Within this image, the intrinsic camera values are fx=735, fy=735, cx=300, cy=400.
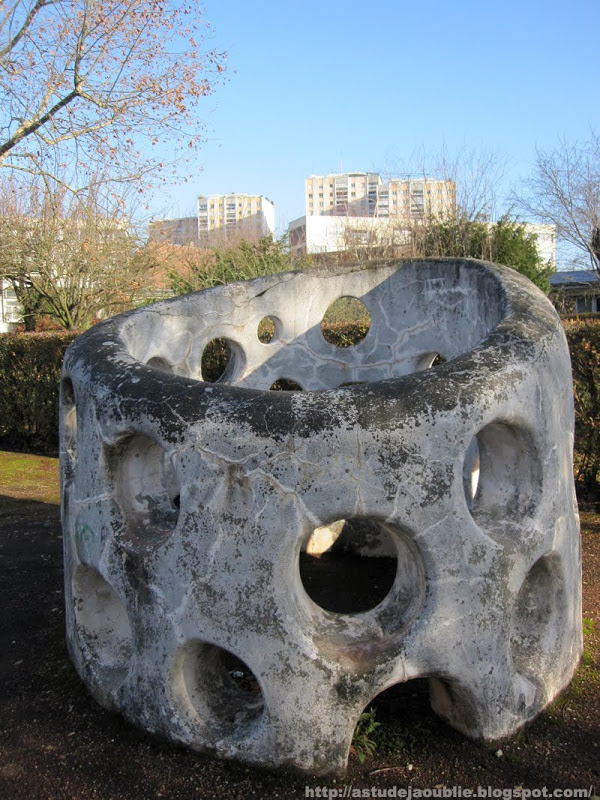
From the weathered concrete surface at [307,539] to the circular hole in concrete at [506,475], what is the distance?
0.01 meters

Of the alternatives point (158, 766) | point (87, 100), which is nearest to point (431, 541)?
point (158, 766)

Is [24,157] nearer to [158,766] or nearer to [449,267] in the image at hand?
[449,267]

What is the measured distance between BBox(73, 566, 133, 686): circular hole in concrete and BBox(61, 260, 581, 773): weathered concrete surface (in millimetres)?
11

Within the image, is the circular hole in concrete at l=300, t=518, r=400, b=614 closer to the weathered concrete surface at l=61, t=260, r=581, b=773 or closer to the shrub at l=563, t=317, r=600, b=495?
the weathered concrete surface at l=61, t=260, r=581, b=773

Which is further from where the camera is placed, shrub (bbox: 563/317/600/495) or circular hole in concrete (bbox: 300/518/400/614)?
shrub (bbox: 563/317/600/495)

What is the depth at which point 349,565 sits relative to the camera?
237 inches

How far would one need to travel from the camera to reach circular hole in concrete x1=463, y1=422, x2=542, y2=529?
3350mm

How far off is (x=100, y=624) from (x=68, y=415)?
1.20 m

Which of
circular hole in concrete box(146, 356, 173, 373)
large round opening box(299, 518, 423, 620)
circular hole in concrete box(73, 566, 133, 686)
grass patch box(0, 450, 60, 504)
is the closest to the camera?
circular hole in concrete box(73, 566, 133, 686)

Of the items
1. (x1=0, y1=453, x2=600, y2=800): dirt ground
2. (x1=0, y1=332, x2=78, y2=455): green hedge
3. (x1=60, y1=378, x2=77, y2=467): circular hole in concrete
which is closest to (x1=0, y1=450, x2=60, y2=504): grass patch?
(x1=0, y1=332, x2=78, y2=455): green hedge

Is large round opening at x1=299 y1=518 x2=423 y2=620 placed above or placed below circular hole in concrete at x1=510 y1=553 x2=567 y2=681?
below

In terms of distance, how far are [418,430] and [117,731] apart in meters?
→ 1.99

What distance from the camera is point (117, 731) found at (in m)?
3.40

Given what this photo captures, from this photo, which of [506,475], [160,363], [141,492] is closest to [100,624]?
[141,492]
